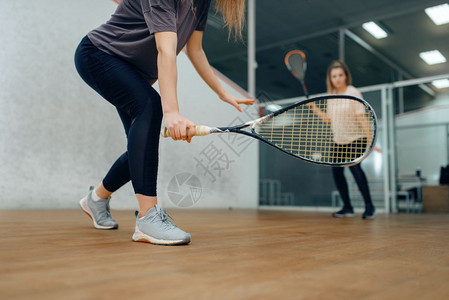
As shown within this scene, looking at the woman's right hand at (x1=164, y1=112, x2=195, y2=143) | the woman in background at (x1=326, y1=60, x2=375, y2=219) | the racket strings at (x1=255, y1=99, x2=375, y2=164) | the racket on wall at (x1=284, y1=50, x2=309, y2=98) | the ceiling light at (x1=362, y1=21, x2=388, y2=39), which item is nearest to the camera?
the woman's right hand at (x1=164, y1=112, x2=195, y2=143)

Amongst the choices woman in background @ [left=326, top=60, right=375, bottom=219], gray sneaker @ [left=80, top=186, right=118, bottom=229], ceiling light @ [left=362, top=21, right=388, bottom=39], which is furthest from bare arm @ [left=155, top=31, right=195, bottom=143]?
ceiling light @ [left=362, top=21, right=388, bottom=39]

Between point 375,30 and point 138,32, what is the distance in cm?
558

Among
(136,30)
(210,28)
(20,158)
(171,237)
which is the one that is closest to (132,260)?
(171,237)

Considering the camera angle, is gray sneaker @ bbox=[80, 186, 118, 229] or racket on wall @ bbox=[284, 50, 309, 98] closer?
gray sneaker @ bbox=[80, 186, 118, 229]

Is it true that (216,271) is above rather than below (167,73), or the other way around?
below

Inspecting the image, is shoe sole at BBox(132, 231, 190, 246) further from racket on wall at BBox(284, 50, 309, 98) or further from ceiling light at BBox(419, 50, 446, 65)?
ceiling light at BBox(419, 50, 446, 65)

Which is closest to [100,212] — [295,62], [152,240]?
[152,240]

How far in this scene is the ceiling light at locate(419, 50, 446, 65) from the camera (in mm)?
6443

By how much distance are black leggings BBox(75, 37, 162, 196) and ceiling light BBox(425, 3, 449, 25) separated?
5286mm

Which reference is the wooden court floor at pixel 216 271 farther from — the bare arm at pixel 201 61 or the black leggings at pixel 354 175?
the black leggings at pixel 354 175

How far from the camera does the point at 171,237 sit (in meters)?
1.04

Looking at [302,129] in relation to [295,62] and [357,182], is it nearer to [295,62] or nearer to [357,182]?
[357,182]

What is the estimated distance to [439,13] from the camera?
17.8ft

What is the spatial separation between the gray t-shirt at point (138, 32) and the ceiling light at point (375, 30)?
207 inches
